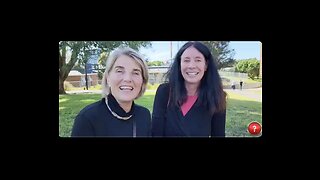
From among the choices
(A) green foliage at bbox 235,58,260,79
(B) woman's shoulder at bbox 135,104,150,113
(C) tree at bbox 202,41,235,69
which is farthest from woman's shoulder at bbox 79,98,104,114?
(A) green foliage at bbox 235,58,260,79

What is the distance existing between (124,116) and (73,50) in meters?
0.55

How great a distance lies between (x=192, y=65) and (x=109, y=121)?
65 centimetres

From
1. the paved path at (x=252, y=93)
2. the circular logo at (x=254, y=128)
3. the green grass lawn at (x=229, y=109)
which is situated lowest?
the circular logo at (x=254, y=128)

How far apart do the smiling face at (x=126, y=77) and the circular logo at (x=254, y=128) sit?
78 cm

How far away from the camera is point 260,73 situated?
3344 mm

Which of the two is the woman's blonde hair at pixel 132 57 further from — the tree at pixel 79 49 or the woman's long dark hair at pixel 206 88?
the woman's long dark hair at pixel 206 88

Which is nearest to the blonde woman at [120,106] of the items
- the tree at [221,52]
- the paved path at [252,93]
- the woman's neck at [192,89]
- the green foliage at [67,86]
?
the green foliage at [67,86]

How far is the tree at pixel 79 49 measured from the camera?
10.8 ft

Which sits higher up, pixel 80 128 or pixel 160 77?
pixel 160 77

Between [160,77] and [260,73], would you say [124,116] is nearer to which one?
[160,77]

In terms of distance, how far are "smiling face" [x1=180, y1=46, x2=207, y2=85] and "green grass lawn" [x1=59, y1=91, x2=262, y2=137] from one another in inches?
9.5

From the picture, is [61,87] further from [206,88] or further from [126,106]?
[206,88]

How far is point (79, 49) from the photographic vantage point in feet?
10.9

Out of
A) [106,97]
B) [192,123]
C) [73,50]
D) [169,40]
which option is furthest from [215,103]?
[73,50]
